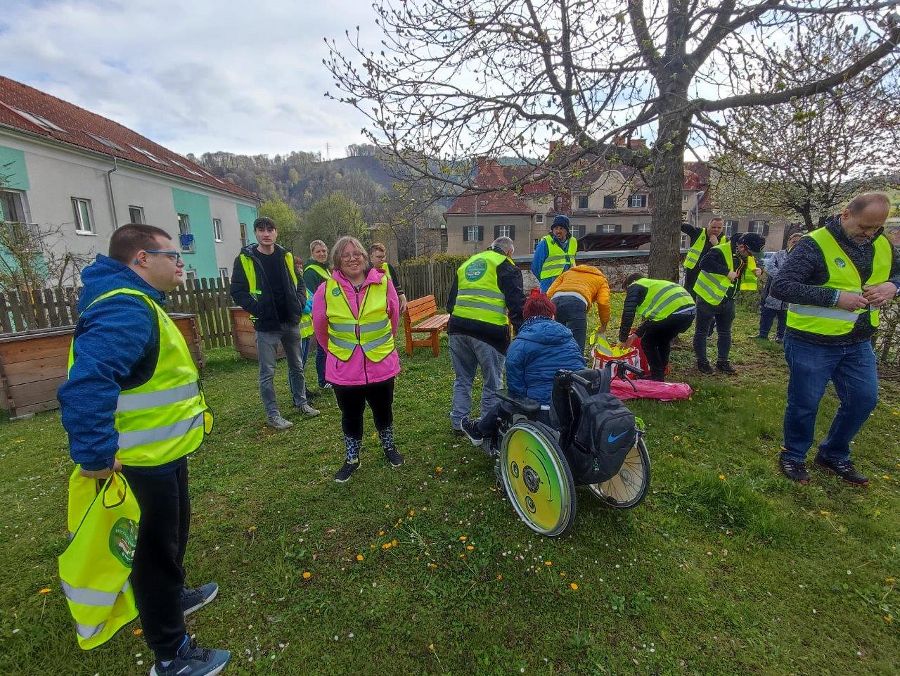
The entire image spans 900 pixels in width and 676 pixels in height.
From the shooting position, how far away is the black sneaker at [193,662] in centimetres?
190

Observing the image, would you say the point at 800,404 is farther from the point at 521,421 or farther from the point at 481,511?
the point at 481,511

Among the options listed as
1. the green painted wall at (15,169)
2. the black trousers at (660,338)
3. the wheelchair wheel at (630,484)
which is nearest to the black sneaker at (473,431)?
the wheelchair wheel at (630,484)

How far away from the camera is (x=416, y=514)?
3.06 meters

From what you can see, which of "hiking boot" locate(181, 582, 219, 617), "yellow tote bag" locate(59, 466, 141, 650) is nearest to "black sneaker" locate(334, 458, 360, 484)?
"hiking boot" locate(181, 582, 219, 617)

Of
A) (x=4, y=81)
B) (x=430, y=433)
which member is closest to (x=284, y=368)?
(x=430, y=433)

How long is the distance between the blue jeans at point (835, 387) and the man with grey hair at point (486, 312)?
2.14 metres

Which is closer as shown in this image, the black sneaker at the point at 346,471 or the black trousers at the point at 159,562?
the black trousers at the point at 159,562

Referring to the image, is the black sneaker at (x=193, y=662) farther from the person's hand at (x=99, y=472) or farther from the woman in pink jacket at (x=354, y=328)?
the woman in pink jacket at (x=354, y=328)

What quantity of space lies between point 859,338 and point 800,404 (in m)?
0.61

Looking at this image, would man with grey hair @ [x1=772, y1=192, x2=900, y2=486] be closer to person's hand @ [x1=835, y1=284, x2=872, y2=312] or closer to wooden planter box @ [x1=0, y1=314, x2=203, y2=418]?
person's hand @ [x1=835, y1=284, x2=872, y2=312]

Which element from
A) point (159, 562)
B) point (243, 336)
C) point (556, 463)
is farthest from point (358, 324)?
point (243, 336)

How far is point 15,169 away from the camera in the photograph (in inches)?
539

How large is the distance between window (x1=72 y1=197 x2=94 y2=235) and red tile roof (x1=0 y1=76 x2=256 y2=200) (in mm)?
2022

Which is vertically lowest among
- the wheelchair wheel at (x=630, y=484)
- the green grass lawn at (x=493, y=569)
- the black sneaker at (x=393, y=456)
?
the green grass lawn at (x=493, y=569)
